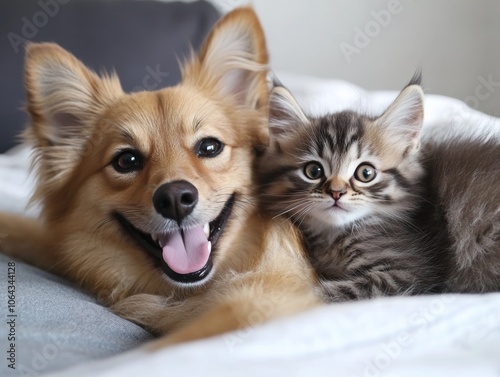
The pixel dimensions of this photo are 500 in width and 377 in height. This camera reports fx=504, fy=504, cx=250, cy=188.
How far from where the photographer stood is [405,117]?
1411 millimetres

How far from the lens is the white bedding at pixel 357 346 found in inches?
27.6

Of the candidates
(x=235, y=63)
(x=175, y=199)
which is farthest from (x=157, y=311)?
(x=235, y=63)

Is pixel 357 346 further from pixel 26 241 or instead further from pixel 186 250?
pixel 26 241

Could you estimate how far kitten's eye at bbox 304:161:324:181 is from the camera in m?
1.35

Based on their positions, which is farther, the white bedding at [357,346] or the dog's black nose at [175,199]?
the dog's black nose at [175,199]

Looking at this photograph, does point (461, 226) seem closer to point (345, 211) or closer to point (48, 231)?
point (345, 211)

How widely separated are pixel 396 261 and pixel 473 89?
2.07 m

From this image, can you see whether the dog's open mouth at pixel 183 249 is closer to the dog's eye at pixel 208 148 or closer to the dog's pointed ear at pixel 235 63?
the dog's eye at pixel 208 148

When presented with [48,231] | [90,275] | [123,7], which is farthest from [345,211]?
[123,7]

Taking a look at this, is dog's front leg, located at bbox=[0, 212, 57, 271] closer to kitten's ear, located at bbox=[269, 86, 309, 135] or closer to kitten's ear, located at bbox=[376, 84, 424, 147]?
kitten's ear, located at bbox=[269, 86, 309, 135]

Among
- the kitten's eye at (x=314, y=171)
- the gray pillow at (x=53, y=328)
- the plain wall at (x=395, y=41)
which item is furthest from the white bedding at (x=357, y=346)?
the plain wall at (x=395, y=41)

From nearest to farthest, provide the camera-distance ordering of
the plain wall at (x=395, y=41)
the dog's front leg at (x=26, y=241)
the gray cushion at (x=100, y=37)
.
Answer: the dog's front leg at (x=26, y=241) < the gray cushion at (x=100, y=37) < the plain wall at (x=395, y=41)

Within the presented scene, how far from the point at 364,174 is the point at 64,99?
887 millimetres

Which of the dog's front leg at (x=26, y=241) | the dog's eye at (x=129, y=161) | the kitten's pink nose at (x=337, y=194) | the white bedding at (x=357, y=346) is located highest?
the white bedding at (x=357, y=346)
